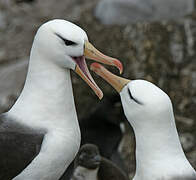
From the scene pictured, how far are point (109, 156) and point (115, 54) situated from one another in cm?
238

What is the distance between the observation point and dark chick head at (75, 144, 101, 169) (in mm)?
5888

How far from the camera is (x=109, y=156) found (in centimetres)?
761

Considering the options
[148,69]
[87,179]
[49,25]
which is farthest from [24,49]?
[49,25]

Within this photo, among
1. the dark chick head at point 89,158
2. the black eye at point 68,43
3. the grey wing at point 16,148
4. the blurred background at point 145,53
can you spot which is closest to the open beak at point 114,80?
the black eye at point 68,43

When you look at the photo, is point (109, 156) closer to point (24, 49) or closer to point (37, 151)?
point (37, 151)

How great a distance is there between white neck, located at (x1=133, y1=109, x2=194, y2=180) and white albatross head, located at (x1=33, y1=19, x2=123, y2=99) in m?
0.56

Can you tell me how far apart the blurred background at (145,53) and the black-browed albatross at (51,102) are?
390 centimetres

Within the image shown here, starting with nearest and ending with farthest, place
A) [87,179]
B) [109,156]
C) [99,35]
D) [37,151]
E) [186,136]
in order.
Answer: [37,151], [87,179], [109,156], [186,136], [99,35]

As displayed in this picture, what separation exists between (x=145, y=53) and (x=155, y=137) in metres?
5.00

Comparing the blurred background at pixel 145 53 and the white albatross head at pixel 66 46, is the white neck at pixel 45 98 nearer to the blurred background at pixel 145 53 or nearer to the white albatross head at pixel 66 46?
the white albatross head at pixel 66 46

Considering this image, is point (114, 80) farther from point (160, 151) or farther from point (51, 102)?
point (160, 151)

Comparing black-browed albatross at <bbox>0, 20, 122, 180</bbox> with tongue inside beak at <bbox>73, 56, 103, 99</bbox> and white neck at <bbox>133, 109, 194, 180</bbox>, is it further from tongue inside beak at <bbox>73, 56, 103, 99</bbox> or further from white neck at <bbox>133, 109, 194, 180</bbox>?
white neck at <bbox>133, 109, 194, 180</bbox>

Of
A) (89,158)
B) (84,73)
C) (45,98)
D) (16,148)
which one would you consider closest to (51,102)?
(45,98)

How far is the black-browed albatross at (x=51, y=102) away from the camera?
A: 4859 mm
